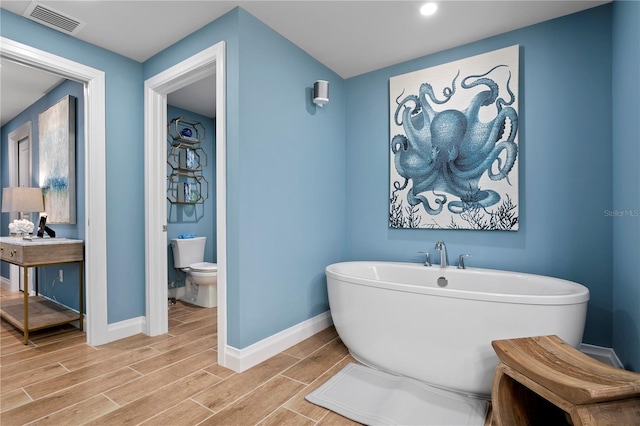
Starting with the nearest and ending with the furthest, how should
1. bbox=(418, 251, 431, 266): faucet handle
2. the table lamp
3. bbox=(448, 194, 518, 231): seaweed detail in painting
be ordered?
bbox=(448, 194, 518, 231): seaweed detail in painting, bbox=(418, 251, 431, 266): faucet handle, the table lamp

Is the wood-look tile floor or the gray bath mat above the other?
the gray bath mat

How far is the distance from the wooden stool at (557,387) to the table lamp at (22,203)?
4217mm

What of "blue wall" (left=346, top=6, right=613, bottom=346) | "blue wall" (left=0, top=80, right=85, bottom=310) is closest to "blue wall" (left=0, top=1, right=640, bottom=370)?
"blue wall" (left=346, top=6, right=613, bottom=346)

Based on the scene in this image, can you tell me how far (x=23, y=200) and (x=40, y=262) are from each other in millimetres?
1124

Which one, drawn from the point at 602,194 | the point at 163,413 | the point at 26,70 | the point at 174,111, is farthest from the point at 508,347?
the point at 26,70

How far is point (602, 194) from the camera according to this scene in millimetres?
2164

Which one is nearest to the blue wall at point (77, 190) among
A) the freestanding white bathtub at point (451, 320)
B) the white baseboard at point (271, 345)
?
the white baseboard at point (271, 345)

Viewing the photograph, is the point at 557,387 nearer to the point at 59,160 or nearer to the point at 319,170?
the point at 319,170

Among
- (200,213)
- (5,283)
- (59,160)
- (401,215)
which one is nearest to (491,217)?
(401,215)

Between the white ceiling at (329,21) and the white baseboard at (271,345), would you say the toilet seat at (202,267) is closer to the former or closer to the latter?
the white baseboard at (271,345)

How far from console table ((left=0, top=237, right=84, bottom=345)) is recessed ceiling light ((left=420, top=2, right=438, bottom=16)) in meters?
3.28

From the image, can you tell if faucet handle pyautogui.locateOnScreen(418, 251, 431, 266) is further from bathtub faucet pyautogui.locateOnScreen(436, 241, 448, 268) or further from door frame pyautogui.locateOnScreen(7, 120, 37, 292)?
door frame pyautogui.locateOnScreen(7, 120, 37, 292)

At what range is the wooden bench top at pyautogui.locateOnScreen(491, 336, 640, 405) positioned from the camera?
1.11m

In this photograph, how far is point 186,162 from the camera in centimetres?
409
